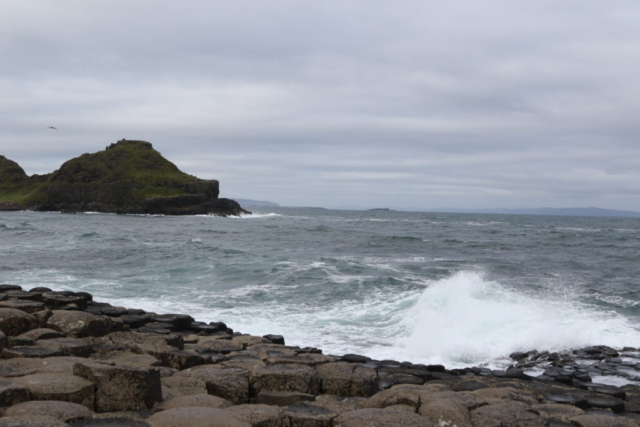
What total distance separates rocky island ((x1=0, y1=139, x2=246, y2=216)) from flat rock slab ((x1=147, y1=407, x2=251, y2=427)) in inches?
4100

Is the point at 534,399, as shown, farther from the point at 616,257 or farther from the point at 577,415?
the point at 616,257

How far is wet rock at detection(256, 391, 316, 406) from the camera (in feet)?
19.9

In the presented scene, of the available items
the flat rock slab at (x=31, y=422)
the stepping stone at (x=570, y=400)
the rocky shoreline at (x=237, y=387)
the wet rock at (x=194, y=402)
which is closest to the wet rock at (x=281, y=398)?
the rocky shoreline at (x=237, y=387)

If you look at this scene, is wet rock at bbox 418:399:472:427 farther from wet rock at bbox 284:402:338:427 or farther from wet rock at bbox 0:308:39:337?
wet rock at bbox 0:308:39:337

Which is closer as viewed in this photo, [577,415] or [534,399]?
[577,415]

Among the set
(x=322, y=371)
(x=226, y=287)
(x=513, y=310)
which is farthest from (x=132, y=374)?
(x=226, y=287)

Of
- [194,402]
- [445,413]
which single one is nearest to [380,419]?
[445,413]

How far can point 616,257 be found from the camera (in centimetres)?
3625

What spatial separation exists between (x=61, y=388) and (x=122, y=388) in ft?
1.88

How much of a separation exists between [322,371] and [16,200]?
128 metres

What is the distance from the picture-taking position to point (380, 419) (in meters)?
5.12

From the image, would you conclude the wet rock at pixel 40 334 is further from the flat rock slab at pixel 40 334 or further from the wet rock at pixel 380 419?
the wet rock at pixel 380 419

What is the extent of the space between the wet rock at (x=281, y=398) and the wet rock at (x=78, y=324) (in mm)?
4211

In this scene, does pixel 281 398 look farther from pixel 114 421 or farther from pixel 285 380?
pixel 114 421
